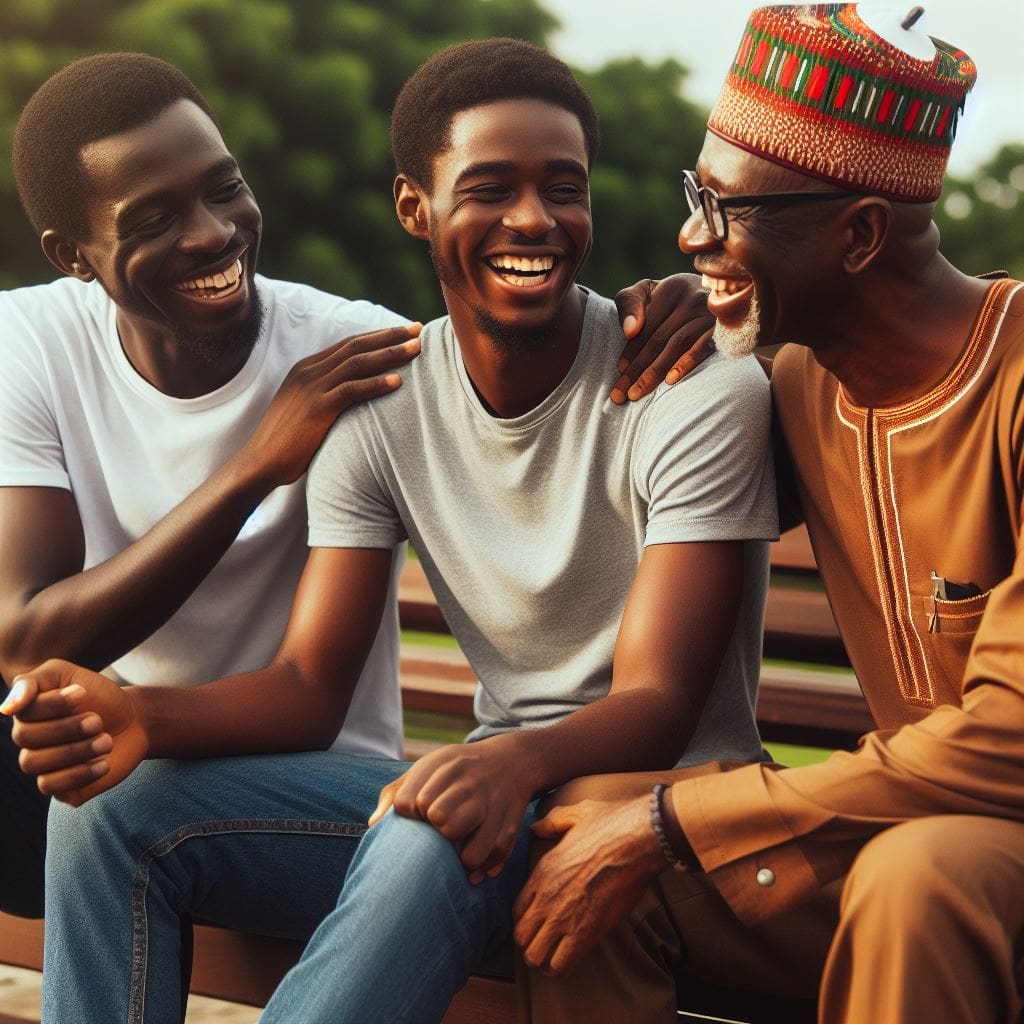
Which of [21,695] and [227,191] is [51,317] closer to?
[227,191]

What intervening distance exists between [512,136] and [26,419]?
46.5 inches

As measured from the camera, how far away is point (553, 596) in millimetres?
2938

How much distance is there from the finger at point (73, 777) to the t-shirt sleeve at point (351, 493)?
0.59 meters

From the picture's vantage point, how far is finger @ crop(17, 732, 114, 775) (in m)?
2.67

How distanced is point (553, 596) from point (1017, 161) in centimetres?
755

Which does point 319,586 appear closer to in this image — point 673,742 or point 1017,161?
point 673,742

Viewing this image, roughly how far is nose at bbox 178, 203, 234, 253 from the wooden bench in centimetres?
119

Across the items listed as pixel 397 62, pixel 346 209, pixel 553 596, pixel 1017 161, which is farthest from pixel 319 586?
pixel 397 62

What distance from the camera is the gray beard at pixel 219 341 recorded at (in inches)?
131

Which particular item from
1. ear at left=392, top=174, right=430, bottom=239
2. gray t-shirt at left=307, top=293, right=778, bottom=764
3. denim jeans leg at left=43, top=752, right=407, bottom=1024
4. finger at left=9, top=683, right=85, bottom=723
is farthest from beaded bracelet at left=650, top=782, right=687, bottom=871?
ear at left=392, top=174, right=430, bottom=239

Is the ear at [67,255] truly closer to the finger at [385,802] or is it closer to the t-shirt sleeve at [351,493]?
the t-shirt sleeve at [351,493]

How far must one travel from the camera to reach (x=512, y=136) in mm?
2898

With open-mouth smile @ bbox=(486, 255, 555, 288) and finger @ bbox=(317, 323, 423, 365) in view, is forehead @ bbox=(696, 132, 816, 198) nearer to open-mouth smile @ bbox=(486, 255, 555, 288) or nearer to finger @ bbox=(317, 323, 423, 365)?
open-mouth smile @ bbox=(486, 255, 555, 288)

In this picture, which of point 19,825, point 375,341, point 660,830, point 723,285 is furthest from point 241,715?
point 723,285
